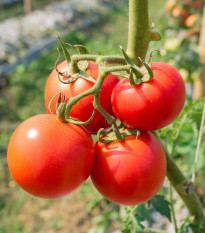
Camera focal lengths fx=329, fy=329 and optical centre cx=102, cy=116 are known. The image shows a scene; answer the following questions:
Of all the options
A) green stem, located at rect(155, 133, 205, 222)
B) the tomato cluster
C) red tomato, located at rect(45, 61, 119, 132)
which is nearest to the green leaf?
green stem, located at rect(155, 133, 205, 222)

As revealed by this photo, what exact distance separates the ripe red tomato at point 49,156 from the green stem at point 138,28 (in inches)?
9.0

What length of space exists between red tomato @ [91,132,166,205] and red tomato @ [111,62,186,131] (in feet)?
0.18

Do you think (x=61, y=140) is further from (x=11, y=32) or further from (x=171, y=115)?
(x=11, y=32)

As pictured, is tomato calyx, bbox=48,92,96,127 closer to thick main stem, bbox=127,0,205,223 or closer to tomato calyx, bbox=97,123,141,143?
tomato calyx, bbox=97,123,141,143

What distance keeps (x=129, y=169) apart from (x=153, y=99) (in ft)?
0.52

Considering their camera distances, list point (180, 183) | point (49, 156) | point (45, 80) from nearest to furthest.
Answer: point (49, 156) < point (180, 183) < point (45, 80)

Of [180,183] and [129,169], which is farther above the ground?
[129,169]

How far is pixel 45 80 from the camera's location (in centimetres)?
376

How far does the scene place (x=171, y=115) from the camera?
694 mm

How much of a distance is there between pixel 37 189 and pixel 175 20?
2284 millimetres

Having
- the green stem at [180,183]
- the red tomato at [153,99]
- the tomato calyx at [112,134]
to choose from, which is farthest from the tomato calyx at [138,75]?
the green stem at [180,183]

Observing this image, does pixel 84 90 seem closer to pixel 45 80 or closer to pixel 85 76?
pixel 85 76

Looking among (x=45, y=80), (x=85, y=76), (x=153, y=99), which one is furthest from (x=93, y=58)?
(x=45, y=80)

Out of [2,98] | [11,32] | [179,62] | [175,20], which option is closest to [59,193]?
[179,62]
